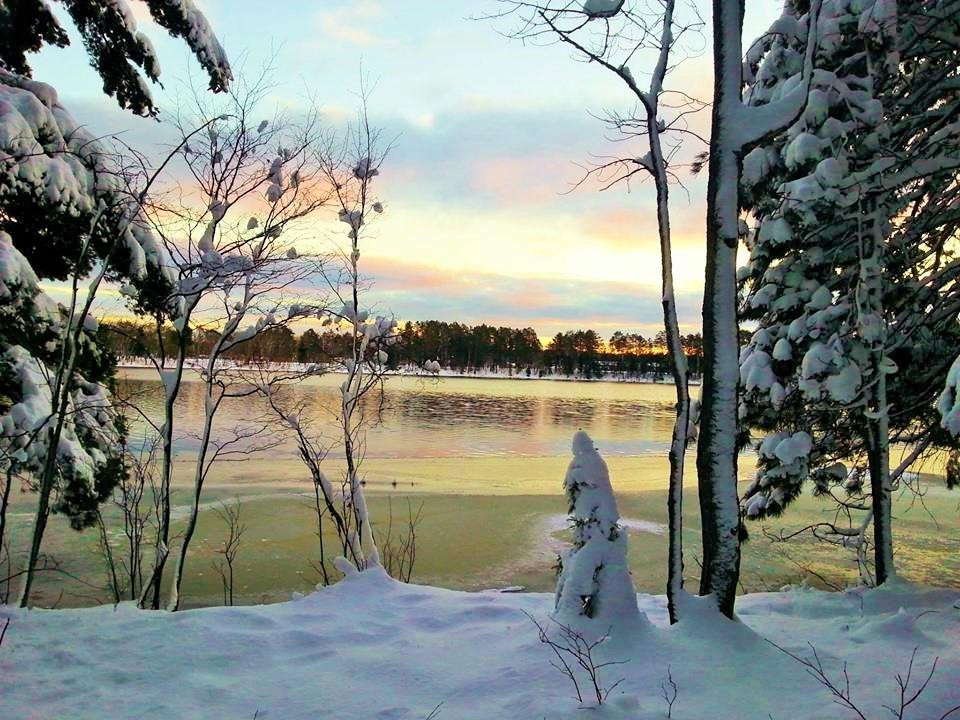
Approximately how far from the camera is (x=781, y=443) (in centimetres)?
686

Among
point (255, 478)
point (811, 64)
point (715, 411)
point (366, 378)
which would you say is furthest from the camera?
point (255, 478)

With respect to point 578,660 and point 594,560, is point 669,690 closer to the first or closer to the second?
point 578,660

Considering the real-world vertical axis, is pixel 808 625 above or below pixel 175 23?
below

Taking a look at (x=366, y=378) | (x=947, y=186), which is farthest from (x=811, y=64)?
(x=366, y=378)

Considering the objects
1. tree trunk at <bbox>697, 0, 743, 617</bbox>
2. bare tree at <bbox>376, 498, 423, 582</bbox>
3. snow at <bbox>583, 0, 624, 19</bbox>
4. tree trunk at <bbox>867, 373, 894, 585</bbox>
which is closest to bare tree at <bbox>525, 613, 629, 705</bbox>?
tree trunk at <bbox>697, 0, 743, 617</bbox>

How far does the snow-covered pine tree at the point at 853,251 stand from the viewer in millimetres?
6102

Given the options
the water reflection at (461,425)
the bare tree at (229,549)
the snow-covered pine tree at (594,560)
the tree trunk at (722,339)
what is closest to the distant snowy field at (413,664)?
the snow-covered pine tree at (594,560)

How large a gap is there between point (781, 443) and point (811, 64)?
13.0 ft

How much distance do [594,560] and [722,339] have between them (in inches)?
75.1

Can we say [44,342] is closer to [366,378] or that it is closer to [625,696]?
[366,378]

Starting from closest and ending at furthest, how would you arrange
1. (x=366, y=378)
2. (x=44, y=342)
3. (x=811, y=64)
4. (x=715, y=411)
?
(x=811, y=64) → (x=715, y=411) → (x=44, y=342) → (x=366, y=378)

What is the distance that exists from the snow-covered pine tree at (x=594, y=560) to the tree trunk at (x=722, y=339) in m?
0.76

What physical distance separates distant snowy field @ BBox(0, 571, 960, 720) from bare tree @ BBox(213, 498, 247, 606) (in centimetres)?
442

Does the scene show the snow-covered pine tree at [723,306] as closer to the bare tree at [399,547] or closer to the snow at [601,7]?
the snow at [601,7]
